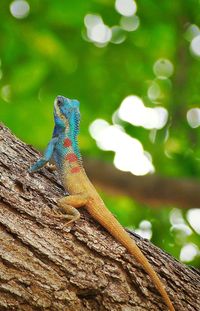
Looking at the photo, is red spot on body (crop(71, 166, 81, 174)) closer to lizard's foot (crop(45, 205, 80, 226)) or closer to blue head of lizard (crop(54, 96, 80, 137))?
blue head of lizard (crop(54, 96, 80, 137))

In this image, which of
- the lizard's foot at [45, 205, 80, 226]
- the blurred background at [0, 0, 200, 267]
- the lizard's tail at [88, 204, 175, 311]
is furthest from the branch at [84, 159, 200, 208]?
the lizard's foot at [45, 205, 80, 226]

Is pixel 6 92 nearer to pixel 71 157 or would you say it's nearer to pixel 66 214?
pixel 71 157

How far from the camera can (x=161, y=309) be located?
11.6ft

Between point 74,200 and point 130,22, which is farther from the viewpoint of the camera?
point 130,22

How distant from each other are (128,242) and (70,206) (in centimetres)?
41

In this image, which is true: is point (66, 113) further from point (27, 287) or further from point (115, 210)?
point (115, 210)

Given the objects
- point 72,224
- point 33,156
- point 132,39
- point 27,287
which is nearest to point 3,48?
point 132,39

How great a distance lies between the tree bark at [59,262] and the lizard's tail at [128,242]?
3 centimetres

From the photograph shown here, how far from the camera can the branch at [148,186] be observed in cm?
638

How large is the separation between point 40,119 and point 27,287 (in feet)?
10.1

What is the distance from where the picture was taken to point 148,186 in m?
6.44

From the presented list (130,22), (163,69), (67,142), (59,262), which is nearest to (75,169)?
(67,142)

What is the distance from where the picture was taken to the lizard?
360 cm

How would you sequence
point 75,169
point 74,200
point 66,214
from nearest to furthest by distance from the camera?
point 66,214
point 74,200
point 75,169
